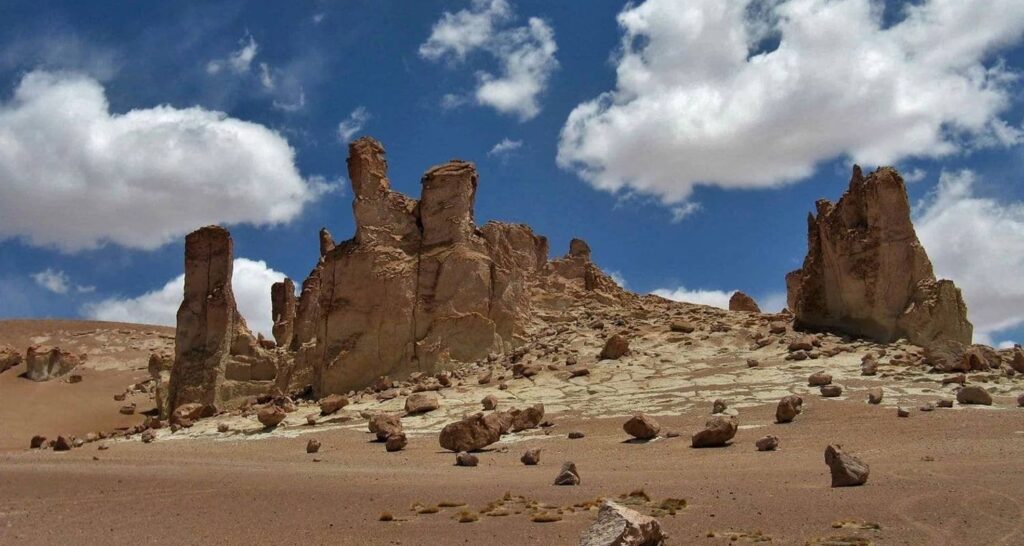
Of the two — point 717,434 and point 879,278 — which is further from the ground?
point 879,278

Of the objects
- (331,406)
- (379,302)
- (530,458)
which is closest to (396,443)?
(530,458)

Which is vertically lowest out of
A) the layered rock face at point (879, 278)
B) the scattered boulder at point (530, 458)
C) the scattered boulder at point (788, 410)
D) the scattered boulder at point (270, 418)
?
the scattered boulder at point (530, 458)

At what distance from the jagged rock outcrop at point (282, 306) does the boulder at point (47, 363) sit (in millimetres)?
14047

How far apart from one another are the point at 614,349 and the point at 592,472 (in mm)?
11207

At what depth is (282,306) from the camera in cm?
4541

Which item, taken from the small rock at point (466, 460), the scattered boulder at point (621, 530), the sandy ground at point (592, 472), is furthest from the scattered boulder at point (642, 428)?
the scattered boulder at point (621, 530)

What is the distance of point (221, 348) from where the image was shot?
27859 millimetres

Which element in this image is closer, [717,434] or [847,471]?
[847,471]

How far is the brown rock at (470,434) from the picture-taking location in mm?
14977

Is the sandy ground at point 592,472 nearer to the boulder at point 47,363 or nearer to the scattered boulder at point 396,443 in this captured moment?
the scattered boulder at point 396,443

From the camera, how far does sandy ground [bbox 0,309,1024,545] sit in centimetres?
783

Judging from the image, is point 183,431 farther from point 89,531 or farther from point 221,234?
point 89,531

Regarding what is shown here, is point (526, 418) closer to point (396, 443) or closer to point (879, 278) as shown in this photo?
point (396, 443)

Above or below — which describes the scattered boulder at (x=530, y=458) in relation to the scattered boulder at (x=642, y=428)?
below
